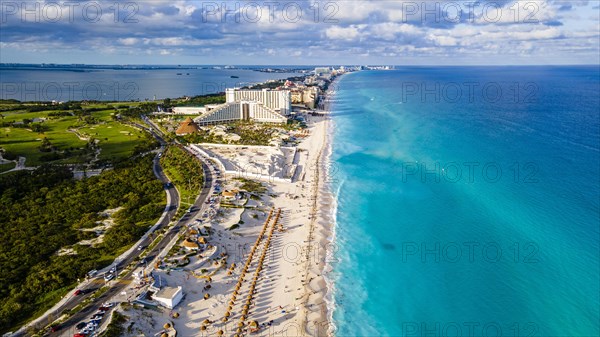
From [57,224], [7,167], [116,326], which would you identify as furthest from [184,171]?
[116,326]

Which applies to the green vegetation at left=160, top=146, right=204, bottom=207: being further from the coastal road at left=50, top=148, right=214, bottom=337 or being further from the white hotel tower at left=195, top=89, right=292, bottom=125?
the white hotel tower at left=195, top=89, right=292, bottom=125

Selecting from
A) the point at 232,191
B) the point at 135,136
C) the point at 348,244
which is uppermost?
the point at 135,136

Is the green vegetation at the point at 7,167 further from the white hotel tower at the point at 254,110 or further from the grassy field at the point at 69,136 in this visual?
the white hotel tower at the point at 254,110

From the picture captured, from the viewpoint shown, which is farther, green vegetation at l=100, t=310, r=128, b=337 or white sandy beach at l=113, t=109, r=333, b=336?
white sandy beach at l=113, t=109, r=333, b=336

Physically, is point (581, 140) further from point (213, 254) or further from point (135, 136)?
point (135, 136)

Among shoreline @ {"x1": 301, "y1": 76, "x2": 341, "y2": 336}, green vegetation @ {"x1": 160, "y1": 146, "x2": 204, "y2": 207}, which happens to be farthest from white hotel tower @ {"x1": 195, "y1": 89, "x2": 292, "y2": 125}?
shoreline @ {"x1": 301, "y1": 76, "x2": 341, "y2": 336}

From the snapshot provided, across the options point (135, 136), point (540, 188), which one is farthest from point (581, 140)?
point (135, 136)

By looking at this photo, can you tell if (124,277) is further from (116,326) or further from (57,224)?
(57,224)
